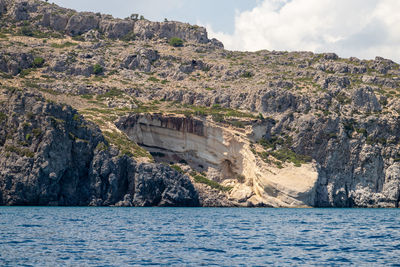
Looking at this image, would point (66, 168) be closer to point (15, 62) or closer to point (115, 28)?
point (15, 62)

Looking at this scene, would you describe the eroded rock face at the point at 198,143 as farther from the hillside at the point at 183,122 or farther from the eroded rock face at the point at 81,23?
the eroded rock face at the point at 81,23

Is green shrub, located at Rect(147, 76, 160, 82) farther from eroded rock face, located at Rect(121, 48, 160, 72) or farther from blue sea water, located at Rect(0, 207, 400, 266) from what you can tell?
blue sea water, located at Rect(0, 207, 400, 266)

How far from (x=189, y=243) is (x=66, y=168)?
1665 inches

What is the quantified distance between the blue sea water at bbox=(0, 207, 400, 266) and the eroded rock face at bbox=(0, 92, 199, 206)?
22095 millimetres

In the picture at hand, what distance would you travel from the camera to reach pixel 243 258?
26625mm

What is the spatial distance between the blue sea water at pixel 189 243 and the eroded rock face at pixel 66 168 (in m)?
22.1

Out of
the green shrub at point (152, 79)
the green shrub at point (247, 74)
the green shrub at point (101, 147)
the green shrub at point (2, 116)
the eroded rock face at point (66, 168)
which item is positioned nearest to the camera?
the eroded rock face at point (66, 168)

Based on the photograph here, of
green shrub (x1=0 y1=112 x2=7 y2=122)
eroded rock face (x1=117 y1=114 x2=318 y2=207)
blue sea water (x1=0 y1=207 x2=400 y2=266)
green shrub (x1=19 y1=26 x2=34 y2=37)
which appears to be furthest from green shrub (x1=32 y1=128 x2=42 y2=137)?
green shrub (x1=19 y1=26 x2=34 y2=37)

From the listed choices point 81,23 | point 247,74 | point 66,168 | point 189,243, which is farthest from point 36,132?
point 81,23

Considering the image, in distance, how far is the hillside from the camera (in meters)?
71.6

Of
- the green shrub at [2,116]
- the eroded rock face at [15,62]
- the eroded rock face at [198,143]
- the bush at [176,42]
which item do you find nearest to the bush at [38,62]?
the eroded rock face at [15,62]

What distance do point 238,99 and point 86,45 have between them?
4170cm

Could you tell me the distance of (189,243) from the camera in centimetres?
3169

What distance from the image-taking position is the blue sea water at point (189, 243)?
84.0 ft
